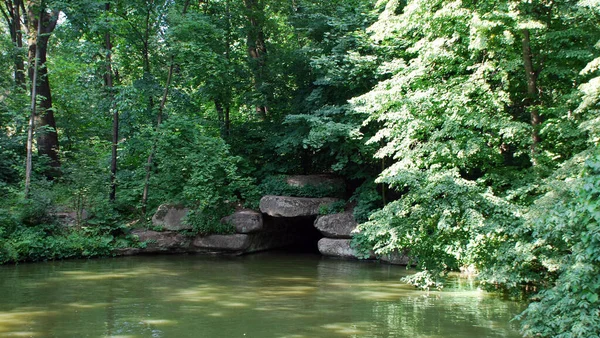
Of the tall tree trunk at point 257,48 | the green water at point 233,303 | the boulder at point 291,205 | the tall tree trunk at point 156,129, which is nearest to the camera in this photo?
the green water at point 233,303

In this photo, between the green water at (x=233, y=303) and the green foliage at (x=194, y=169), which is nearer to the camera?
the green water at (x=233, y=303)

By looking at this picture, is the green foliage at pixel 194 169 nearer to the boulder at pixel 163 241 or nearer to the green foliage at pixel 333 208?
the boulder at pixel 163 241

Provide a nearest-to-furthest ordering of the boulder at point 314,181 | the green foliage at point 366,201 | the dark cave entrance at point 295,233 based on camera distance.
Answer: the green foliage at point 366,201, the boulder at point 314,181, the dark cave entrance at point 295,233

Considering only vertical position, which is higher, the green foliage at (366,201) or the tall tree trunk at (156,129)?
the tall tree trunk at (156,129)

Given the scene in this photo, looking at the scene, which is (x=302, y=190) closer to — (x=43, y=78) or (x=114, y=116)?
(x=114, y=116)

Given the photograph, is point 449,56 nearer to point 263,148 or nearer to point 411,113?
point 411,113

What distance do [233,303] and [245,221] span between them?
610 centimetres

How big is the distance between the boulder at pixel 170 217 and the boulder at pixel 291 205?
2366mm

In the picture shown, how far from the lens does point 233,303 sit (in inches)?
320

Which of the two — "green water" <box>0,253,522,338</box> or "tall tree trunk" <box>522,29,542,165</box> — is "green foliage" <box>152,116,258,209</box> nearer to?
"green water" <box>0,253,522,338</box>

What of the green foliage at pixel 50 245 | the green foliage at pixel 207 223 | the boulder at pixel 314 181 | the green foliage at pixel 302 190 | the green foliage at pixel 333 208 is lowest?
the green foliage at pixel 50 245

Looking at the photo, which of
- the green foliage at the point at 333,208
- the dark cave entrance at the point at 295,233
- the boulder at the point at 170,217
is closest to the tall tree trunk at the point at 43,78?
the boulder at the point at 170,217

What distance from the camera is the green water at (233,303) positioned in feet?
21.7

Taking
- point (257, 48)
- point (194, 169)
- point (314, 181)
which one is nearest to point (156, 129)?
point (194, 169)
